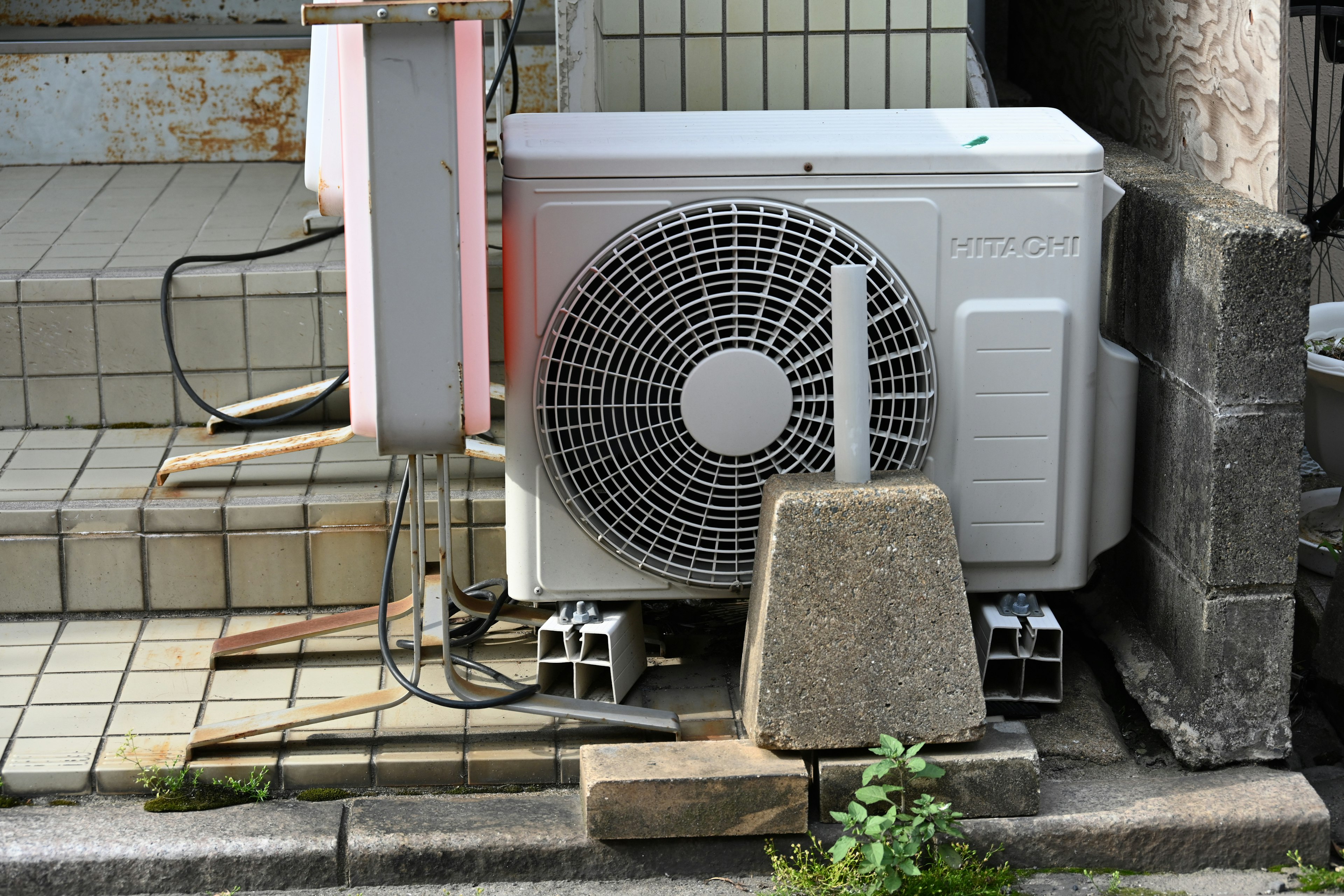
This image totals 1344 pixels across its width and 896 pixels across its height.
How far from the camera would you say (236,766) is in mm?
2092

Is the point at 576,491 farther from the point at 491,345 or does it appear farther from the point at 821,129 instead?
the point at 491,345

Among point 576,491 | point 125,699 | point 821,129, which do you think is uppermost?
point 821,129

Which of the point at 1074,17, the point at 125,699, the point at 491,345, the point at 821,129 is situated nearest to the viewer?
the point at 821,129

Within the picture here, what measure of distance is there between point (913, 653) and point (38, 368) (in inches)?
90.0

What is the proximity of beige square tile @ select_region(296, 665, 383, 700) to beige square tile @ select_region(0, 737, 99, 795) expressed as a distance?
38cm

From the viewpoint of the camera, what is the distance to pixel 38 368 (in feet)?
9.80

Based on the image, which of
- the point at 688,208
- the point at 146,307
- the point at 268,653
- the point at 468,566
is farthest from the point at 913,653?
the point at 146,307

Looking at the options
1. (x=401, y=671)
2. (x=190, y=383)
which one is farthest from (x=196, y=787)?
(x=190, y=383)

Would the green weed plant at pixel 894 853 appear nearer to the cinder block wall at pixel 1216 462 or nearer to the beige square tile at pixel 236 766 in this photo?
the cinder block wall at pixel 1216 462

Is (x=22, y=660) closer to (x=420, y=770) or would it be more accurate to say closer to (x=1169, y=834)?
(x=420, y=770)

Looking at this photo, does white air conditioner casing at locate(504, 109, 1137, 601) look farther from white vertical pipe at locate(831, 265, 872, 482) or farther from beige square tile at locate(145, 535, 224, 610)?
beige square tile at locate(145, 535, 224, 610)

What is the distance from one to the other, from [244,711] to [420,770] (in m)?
0.40

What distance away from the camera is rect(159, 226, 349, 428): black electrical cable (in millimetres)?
2875

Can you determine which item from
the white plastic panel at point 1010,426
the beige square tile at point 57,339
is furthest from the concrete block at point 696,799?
the beige square tile at point 57,339
